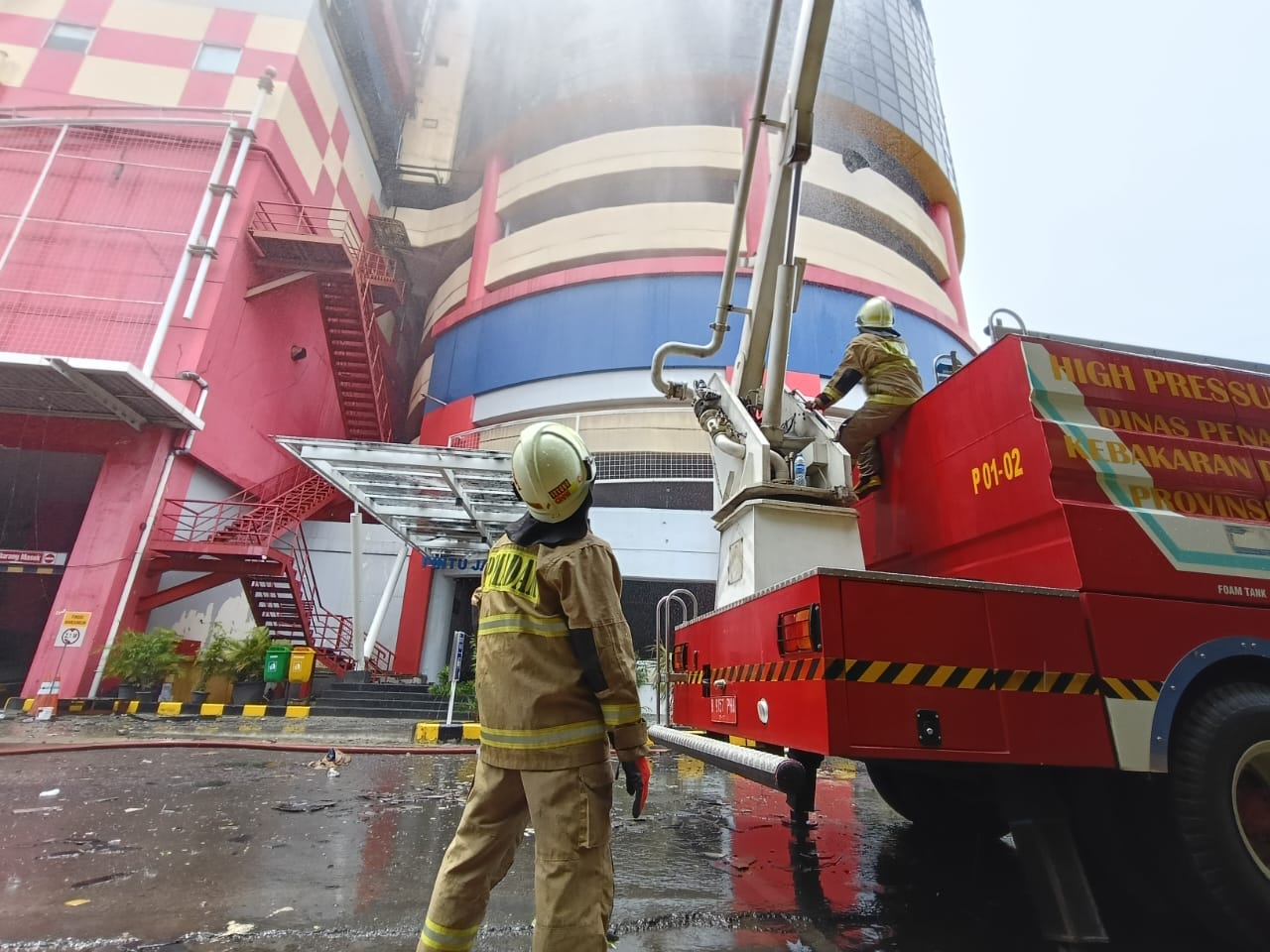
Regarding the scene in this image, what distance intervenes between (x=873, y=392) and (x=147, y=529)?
1360 centimetres

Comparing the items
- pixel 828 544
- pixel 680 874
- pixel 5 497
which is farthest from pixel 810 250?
pixel 5 497

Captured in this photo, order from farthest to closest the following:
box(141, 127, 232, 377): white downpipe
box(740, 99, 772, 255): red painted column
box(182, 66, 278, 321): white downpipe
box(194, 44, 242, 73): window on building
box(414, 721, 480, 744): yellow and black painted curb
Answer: box(740, 99, 772, 255): red painted column → box(194, 44, 242, 73): window on building → box(182, 66, 278, 321): white downpipe → box(141, 127, 232, 377): white downpipe → box(414, 721, 480, 744): yellow and black painted curb

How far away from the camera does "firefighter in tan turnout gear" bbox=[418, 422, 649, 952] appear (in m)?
1.72

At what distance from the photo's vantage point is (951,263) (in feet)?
72.7

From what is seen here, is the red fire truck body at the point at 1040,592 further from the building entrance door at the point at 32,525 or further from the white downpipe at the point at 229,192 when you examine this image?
the building entrance door at the point at 32,525

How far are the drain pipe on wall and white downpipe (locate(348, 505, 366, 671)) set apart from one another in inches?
157

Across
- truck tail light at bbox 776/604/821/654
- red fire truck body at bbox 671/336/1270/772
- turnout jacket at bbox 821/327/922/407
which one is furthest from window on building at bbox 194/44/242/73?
truck tail light at bbox 776/604/821/654

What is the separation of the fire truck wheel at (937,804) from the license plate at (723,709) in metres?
1.30

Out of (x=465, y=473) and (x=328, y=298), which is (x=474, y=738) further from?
(x=328, y=298)

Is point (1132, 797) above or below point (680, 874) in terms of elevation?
above

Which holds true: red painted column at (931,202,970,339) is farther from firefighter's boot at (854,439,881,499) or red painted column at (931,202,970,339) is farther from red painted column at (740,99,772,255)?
firefighter's boot at (854,439,881,499)

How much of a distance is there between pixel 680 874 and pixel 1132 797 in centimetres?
193

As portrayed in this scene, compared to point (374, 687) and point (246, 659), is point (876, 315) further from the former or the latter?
point (246, 659)

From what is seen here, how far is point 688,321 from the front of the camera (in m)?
17.1
